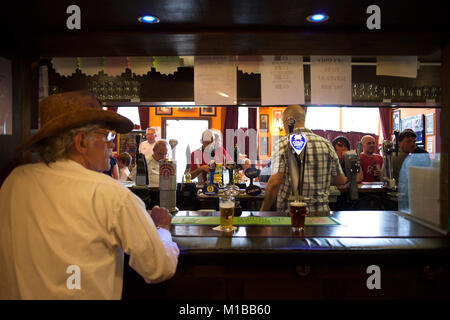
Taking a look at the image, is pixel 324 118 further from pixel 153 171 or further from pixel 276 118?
pixel 153 171

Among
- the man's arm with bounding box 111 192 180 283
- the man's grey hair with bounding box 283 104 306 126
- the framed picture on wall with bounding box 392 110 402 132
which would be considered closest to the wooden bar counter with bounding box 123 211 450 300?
the man's arm with bounding box 111 192 180 283

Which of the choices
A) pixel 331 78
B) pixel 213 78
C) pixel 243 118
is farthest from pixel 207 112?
pixel 331 78

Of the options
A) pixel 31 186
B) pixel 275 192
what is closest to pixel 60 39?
pixel 31 186

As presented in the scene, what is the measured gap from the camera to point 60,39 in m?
1.69

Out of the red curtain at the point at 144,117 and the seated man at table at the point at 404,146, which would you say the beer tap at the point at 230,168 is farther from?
the red curtain at the point at 144,117

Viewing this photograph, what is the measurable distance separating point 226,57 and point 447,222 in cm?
158

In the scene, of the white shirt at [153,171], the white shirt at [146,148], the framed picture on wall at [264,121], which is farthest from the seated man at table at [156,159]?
the framed picture on wall at [264,121]

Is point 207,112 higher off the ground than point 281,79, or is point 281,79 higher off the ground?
point 207,112

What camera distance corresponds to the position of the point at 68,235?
3.32 ft

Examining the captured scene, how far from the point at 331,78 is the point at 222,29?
0.87 metres

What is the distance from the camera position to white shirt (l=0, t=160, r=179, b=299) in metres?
1.01

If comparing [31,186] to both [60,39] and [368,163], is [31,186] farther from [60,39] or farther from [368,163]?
[368,163]

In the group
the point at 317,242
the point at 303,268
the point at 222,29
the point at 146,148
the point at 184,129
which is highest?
the point at 184,129

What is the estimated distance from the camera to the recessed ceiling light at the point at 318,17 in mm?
1483
